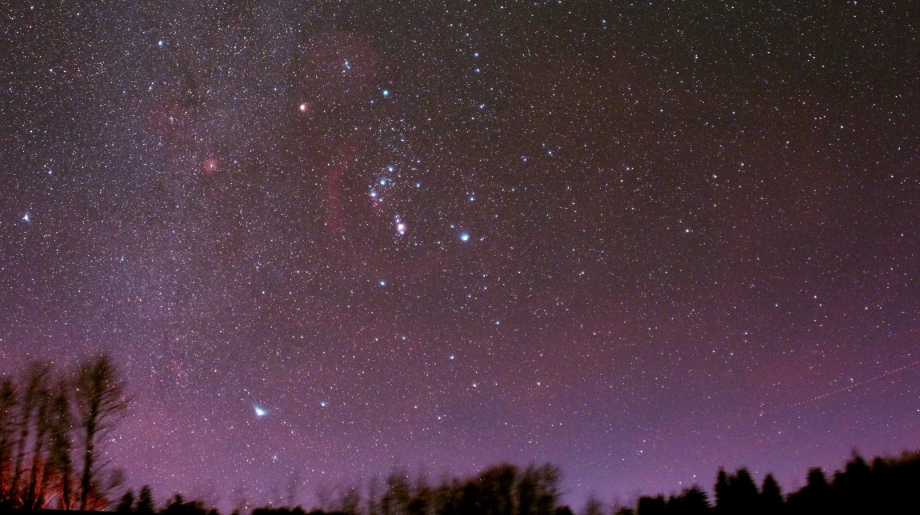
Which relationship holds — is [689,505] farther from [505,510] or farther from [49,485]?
[49,485]

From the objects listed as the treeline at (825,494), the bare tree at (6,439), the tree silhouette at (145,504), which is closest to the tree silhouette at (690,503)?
the treeline at (825,494)

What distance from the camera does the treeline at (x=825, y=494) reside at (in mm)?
7535

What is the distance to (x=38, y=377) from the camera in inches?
1012

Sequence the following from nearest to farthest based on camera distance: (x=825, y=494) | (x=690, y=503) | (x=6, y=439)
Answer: (x=825, y=494)
(x=690, y=503)
(x=6, y=439)

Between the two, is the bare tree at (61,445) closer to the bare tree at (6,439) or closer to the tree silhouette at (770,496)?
the bare tree at (6,439)

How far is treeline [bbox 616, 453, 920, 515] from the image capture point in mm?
7535

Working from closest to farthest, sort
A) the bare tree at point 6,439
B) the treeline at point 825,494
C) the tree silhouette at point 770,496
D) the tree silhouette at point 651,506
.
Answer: the treeline at point 825,494, the tree silhouette at point 770,496, the tree silhouette at point 651,506, the bare tree at point 6,439

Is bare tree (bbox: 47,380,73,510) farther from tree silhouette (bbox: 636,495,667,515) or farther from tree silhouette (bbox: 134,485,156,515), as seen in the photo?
tree silhouette (bbox: 636,495,667,515)

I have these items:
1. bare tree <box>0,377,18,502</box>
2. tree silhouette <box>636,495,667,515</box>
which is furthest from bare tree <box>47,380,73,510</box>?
tree silhouette <box>636,495,667,515</box>

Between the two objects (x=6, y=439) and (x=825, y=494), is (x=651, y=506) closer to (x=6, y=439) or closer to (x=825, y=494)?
(x=825, y=494)

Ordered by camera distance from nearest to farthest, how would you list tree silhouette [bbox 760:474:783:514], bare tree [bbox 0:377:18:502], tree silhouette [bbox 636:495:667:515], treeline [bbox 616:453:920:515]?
treeline [bbox 616:453:920:515] < tree silhouette [bbox 760:474:783:514] < tree silhouette [bbox 636:495:667:515] < bare tree [bbox 0:377:18:502]

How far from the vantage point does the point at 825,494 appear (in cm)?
809

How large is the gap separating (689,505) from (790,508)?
4.51 feet

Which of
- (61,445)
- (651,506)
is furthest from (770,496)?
(61,445)
